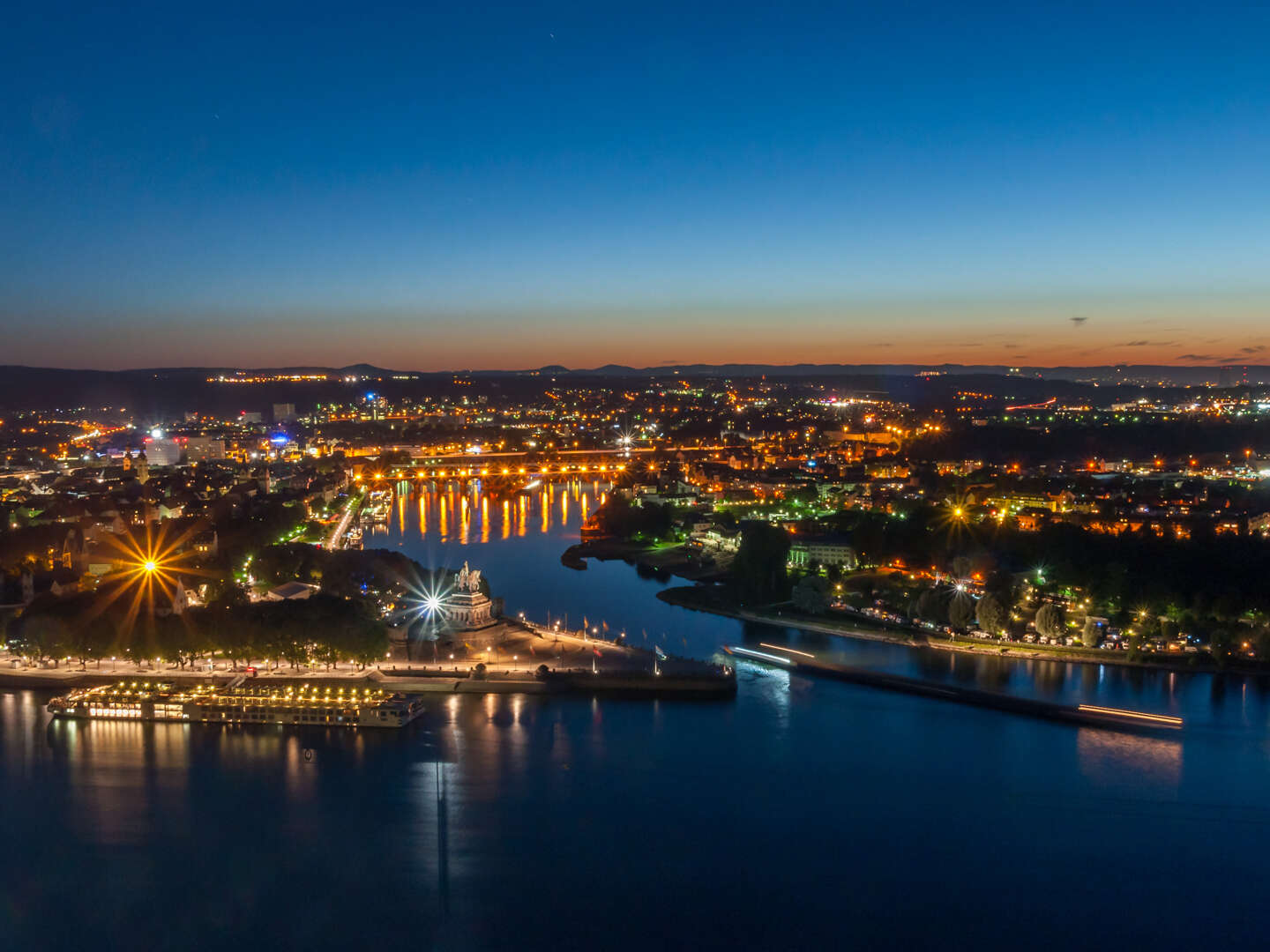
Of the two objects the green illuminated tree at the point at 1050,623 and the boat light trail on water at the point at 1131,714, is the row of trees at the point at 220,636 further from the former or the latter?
the green illuminated tree at the point at 1050,623

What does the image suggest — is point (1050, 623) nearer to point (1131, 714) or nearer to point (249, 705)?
point (1131, 714)

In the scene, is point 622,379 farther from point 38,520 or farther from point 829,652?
point 829,652

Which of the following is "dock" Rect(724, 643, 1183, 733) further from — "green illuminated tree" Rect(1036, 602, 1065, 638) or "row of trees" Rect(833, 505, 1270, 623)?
"row of trees" Rect(833, 505, 1270, 623)

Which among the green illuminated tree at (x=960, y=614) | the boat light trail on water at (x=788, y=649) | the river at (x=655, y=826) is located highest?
the green illuminated tree at (x=960, y=614)

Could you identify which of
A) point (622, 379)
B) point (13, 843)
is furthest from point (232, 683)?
point (622, 379)

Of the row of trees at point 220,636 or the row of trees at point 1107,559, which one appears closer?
the row of trees at point 220,636

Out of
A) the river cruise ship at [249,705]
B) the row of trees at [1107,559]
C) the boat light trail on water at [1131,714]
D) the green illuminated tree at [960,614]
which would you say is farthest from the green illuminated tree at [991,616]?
the river cruise ship at [249,705]
